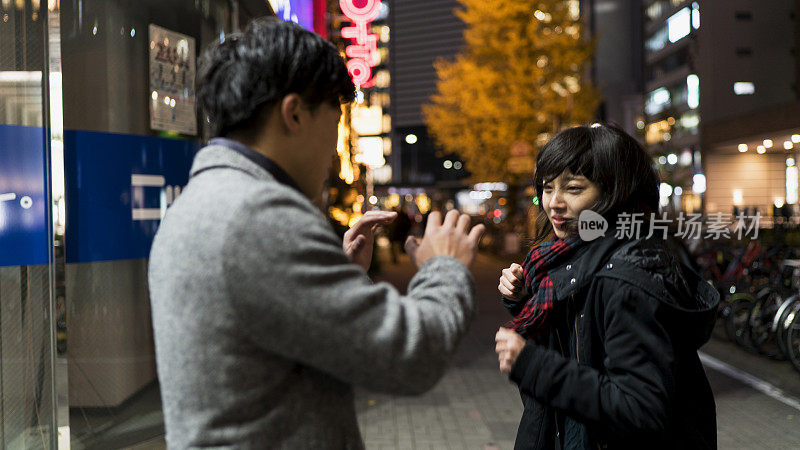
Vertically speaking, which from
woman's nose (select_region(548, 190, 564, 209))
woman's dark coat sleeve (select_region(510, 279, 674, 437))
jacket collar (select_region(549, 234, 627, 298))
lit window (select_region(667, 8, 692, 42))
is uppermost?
lit window (select_region(667, 8, 692, 42))

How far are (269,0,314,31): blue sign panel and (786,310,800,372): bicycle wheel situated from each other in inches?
248

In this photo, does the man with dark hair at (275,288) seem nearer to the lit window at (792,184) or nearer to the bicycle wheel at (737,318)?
the bicycle wheel at (737,318)

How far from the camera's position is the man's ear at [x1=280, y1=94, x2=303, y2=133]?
1273mm

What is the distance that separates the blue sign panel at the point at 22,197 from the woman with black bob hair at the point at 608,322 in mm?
3386

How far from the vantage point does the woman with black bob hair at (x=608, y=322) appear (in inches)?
64.1

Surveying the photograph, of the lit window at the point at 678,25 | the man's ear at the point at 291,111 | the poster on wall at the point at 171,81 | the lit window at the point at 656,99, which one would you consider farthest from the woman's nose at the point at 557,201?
the lit window at the point at 656,99

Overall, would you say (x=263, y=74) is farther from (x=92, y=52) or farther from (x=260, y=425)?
(x=92, y=52)

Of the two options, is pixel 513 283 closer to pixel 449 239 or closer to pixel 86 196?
pixel 449 239

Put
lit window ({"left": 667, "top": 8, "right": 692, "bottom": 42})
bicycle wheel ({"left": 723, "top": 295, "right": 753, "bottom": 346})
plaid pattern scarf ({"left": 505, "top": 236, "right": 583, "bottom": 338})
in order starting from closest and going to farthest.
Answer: plaid pattern scarf ({"left": 505, "top": 236, "right": 583, "bottom": 338})
bicycle wheel ({"left": 723, "top": 295, "right": 753, "bottom": 346})
lit window ({"left": 667, "top": 8, "right": 692, "bottom": 42})

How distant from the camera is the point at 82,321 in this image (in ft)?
15.6

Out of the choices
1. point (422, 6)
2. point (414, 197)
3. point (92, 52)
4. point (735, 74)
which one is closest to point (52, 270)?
point (92, 52)

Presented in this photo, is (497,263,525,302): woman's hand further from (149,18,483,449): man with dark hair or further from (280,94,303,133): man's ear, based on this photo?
(280,94,303,133): man's ear

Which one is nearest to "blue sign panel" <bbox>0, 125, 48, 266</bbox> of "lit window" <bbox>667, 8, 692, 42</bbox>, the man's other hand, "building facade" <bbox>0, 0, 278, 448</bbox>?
"building facade" <bbox>0, 0, 278, 448</bbox>

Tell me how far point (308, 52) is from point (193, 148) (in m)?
4.59
